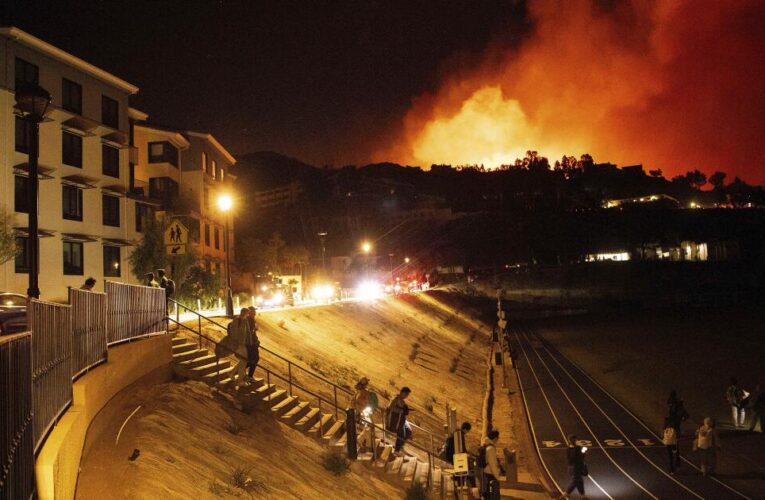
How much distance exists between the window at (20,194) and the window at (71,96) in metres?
5.14

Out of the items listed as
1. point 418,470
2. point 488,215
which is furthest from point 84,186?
point 488,215

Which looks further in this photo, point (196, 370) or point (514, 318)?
point (514, 318)

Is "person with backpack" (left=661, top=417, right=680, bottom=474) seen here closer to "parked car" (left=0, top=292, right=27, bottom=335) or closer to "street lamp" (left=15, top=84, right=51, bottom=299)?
"street lamp" (left=15, top=84, right=51, bottom=299)

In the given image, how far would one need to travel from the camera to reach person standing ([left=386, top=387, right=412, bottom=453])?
1581 centimetres

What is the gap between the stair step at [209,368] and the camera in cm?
1501

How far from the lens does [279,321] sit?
28.3 m

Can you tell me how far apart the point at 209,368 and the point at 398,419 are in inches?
184

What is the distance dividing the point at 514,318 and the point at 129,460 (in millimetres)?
88216

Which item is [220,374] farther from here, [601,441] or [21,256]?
[21,256]

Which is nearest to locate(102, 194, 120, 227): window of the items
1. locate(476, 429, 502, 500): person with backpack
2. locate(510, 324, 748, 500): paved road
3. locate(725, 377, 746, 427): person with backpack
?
locate(510, 324, 748, 500): paved road

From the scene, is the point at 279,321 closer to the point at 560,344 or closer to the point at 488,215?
the point at 560,344

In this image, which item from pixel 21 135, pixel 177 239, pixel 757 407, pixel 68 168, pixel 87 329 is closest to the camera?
pixel 87 329

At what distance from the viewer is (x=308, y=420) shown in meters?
15.7

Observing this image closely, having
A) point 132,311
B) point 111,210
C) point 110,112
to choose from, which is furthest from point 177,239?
point 110,112
